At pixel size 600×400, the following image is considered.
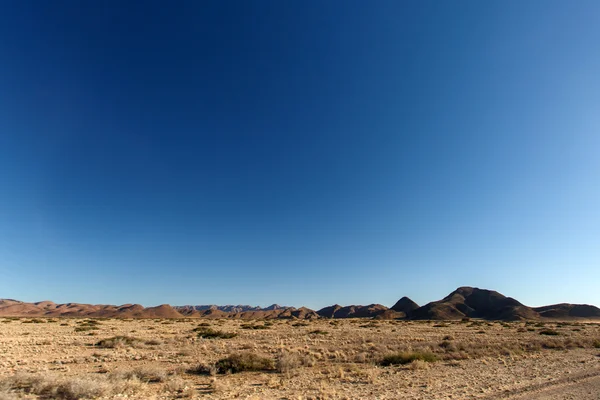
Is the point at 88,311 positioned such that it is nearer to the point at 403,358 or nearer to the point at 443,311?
the point at 443,311

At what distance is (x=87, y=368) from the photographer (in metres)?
16.7

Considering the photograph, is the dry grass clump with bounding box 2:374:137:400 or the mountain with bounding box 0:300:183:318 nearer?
the dry grass clump with bounding box 2:374:137:400

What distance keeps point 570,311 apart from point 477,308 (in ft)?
96.9

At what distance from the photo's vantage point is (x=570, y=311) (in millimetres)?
117875

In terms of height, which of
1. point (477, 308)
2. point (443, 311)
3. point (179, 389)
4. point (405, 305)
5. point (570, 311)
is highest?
point (405, 305)

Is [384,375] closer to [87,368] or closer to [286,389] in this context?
[286,389]

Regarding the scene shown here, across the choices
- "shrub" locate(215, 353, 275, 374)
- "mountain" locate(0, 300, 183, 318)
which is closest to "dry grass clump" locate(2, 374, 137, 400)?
"shrub" locate(215, 353, 275, 374)

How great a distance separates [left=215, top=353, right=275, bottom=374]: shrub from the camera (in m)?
16.0

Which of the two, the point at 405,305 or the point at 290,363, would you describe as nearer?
the point at 290,363

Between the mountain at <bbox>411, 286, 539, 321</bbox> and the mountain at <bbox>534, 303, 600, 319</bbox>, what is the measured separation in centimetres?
575

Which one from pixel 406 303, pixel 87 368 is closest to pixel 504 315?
pixel 406 303

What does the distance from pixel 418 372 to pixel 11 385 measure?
54.3 feet

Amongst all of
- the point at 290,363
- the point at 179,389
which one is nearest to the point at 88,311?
the point at 290,363

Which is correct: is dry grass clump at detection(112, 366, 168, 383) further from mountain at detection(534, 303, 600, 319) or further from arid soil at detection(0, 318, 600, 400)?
mountain at detection(534, 303, 600, 319)
